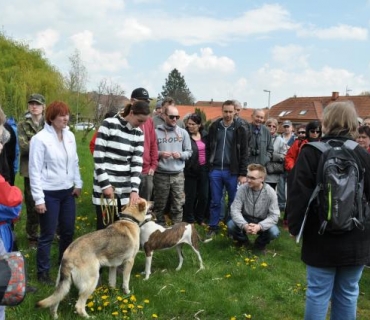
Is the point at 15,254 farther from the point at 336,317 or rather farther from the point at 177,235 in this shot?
the point at 177,235

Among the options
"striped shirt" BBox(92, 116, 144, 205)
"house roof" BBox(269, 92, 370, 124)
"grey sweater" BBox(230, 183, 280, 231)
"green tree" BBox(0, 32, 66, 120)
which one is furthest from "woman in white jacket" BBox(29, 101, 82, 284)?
"house roof" BBox(269, 92, 370, 124)

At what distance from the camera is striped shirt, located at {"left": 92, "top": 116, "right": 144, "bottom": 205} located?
4.51 metres

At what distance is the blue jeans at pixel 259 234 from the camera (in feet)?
19.7

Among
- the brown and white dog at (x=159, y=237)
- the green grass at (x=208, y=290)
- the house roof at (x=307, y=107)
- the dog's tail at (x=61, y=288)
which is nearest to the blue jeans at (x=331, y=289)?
the green grass at (x=208, y=290)

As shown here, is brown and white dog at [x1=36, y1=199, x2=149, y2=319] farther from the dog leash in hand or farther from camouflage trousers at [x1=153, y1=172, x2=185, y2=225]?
camouflage trousers at [x1=153, y1=172, x2=185, y2=225]

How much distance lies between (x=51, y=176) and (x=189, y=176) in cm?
313

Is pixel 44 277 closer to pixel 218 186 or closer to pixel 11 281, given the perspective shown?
pixel 11 281

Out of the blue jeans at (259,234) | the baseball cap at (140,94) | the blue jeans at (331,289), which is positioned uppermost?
the baseball cap at (140,94)

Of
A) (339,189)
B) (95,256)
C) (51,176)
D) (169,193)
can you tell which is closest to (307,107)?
(169,193)

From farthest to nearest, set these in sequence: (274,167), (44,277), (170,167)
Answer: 1. (274,167)
2. (170,167)
3. (44,277)

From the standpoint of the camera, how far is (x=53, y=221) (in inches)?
176

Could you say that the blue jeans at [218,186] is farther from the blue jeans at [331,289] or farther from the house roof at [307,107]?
the house roof at [307,107]

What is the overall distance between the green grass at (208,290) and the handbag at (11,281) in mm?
1763

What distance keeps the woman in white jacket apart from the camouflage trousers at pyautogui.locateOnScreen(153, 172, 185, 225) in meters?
1.85
